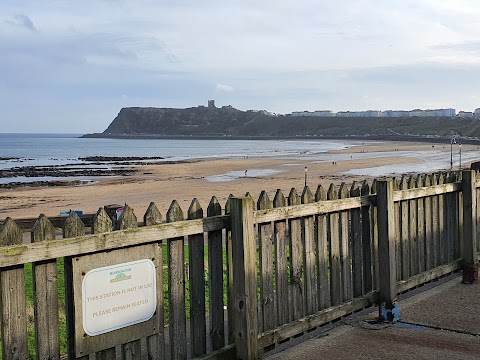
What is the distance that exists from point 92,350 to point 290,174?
46.0 meters

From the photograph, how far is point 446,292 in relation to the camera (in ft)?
24.3

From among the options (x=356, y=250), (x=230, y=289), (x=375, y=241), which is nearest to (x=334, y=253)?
(x=356, y=250)

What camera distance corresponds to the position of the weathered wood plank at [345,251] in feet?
19.7

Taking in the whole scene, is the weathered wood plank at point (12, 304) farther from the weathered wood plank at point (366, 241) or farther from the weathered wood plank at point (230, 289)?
the weathered wood plank at point (366, 241)

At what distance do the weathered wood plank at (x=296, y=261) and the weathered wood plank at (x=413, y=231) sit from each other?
1959 mm

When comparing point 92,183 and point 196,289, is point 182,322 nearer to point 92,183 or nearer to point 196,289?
point 196,289

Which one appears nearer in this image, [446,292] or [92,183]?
[446,292]

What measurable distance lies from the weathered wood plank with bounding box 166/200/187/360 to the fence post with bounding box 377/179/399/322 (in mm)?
2653

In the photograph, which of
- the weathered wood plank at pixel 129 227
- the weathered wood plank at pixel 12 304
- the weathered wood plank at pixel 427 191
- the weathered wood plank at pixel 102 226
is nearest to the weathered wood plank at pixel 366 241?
the weathered wood plank at pixel 427 191

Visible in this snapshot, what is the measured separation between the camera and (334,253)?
5926mm

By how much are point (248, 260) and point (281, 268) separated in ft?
2.04

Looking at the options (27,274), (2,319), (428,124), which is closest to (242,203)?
(2,319)

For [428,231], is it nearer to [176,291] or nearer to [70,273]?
[176,291]

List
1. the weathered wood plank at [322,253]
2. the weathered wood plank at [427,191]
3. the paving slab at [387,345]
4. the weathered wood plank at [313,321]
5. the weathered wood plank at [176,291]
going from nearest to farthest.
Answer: the weathered wood plank at [176,291]
the weathered wood plank at [313,321]
the paving slab at [387,345]
the weathered wood plank at [322,253]
the weathered wood plank at [427,191]
